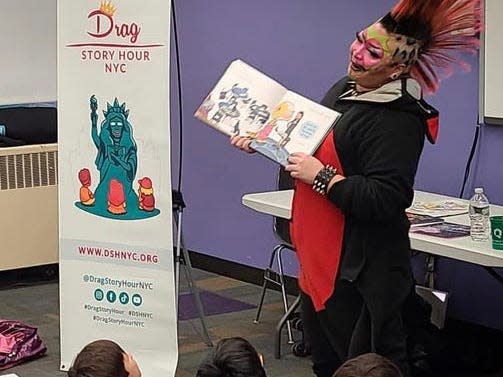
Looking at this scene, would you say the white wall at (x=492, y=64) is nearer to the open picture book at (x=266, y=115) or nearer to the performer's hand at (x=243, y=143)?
the open picture book at (x=266, y=115)

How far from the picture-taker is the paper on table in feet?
13.8

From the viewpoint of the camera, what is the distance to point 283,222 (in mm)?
4922

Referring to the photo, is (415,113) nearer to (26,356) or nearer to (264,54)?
(26,356)

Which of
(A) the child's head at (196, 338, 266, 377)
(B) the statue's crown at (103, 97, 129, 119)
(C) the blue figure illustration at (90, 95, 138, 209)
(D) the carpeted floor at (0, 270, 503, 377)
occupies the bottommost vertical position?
(D) the carpeted floor at (0, 270, 503, 377)

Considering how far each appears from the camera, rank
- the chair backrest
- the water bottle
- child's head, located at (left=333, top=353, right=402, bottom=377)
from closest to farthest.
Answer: child's head, located at (left=333, top=353, right=402, bottom=377) → the water bottle → the chair backrest

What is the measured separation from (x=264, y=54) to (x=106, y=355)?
10.6 feet

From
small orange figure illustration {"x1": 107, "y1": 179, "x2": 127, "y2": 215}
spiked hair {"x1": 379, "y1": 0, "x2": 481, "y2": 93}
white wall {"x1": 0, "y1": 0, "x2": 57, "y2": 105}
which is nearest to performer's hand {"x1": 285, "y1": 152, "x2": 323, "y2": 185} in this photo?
spiked hair {"x1": 379, "y1": 0, "x2": 481, "y2": 93}

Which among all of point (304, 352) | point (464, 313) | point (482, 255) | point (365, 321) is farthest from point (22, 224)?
point (365, 321)

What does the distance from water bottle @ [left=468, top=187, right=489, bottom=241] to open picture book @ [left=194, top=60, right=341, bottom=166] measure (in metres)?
1.12

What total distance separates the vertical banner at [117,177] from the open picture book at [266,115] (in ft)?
2.92

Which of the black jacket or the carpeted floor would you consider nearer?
the black jacket

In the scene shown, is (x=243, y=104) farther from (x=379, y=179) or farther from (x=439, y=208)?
(x=439, y=208)

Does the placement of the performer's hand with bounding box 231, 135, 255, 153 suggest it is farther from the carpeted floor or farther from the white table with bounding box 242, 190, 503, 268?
the carpeted floor

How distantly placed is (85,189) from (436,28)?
178 centimetres
